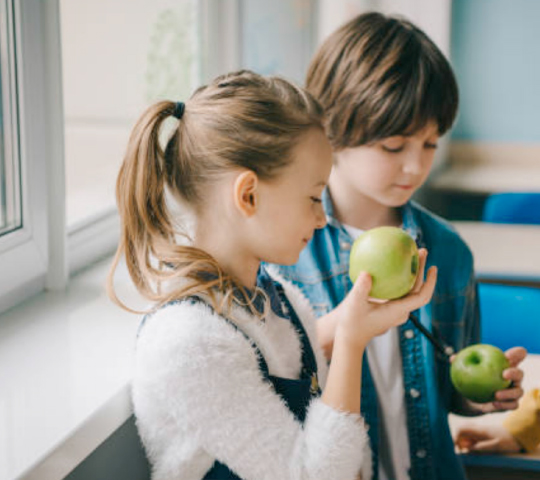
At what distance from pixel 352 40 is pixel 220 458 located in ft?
2.94

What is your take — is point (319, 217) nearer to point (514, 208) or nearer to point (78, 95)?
point (78, 95)

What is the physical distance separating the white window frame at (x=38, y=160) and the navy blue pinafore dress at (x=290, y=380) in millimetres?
402

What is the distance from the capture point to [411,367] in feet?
4.82

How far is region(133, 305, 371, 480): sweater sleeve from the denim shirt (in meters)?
0.45

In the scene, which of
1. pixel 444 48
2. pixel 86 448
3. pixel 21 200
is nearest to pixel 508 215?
pixel 444 48

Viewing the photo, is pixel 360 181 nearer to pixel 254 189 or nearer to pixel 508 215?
pixel 254 189

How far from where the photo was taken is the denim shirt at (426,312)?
1452 millimetres

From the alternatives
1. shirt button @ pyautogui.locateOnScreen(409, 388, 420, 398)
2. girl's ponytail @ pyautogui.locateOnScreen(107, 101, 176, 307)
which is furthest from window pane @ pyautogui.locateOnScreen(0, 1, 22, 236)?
shirt button @ pyautogui.locateOnScreen(409, 388, 420, 398)

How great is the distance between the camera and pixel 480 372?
1.31 metres

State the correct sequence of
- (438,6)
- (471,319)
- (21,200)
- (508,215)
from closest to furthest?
1. (21,200)
2. (471,319)
3. (508,215)
4. (438,6)

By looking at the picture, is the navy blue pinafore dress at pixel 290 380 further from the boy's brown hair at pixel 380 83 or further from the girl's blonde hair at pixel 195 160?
the boy's brown hair at pixel 380 83

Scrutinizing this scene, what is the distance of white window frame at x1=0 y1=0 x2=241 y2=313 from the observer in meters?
1.25

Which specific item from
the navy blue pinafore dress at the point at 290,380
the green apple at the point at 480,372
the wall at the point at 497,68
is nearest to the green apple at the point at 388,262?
the navy blue pinafore dress at the point at 290,380

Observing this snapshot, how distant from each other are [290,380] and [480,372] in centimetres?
41
